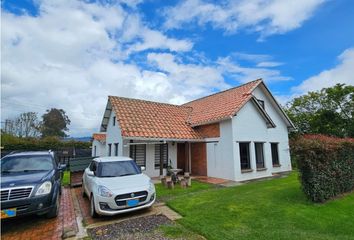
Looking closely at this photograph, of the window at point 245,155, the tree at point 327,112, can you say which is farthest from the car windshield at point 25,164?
the tree at point 327,112

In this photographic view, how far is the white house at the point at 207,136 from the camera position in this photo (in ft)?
42.7

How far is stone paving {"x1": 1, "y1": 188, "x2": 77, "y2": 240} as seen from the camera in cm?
522

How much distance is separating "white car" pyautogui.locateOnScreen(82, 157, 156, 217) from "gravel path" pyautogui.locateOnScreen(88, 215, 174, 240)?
42cm

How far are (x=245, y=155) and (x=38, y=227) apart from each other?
40.3 feet

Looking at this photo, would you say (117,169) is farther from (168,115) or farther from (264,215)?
(168,115)

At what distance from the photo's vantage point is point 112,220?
20.3ft

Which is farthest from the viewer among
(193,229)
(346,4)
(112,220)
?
(346,4)

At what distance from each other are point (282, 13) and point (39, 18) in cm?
1123

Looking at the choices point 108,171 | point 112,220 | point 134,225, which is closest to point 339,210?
point 134,225

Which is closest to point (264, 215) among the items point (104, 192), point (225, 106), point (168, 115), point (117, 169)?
point (104, 192)

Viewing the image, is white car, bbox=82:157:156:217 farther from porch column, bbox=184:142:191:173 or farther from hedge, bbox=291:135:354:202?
porch column, bbox=184:142:191:173

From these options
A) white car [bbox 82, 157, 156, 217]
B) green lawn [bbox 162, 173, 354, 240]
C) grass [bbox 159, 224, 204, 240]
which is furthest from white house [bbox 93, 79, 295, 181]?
grass [bbox 159, 224, 204, 240]

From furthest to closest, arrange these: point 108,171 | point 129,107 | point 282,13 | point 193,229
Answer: point 129,107 < point 282,13 < point 108,171 < point 193,229

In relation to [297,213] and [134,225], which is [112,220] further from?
[297,213]
